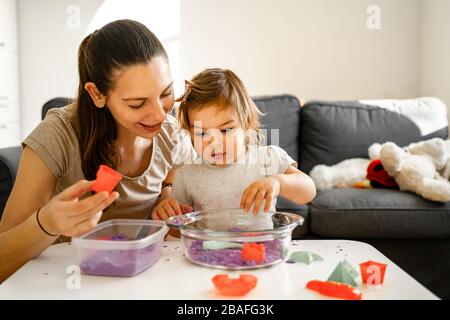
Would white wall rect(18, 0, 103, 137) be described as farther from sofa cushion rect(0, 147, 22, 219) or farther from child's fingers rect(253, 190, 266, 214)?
child's fingers rect(253, 190, 266, 214)

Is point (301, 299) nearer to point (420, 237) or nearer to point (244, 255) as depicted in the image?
point (244, 255)

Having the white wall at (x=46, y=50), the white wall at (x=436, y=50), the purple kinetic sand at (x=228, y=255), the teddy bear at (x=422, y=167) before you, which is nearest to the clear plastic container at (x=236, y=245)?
the purple kinetic sand at (x=228, y=255)

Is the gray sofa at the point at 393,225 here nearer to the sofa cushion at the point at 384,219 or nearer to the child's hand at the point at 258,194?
the sofa cushion at the point at 384,219

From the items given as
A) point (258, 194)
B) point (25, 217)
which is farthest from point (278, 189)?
point (25, 217)

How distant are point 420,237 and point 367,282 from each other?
1239mm

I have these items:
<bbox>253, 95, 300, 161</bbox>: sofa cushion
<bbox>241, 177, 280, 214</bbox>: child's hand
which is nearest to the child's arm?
<bbox>241, 177, 280, 214</bbox>: child's hand

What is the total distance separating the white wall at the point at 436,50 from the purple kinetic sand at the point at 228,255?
96.1 inches

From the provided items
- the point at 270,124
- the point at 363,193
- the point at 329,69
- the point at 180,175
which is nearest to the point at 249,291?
the point at 180,175

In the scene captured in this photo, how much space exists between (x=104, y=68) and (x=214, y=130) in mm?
297

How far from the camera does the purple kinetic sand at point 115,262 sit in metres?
0.80

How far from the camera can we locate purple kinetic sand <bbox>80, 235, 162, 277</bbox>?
2.61 ft

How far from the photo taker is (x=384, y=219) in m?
1.85

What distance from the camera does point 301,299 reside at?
696 mm

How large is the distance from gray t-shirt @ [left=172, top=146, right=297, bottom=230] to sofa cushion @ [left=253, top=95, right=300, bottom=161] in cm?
116
